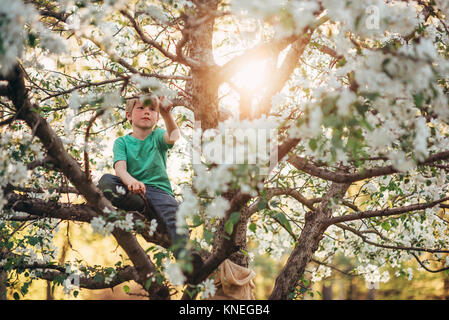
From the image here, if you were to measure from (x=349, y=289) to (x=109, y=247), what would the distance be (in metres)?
11.6

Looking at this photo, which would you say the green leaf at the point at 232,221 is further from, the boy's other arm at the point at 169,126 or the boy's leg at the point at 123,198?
the boy's other arm at the point at 169,126

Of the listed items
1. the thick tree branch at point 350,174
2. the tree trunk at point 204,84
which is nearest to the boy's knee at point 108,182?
the tree trunk at point 204,84

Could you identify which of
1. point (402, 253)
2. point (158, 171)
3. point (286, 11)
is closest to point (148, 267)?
point (158, 171)

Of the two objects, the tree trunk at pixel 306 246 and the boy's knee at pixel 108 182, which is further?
the tree trunk at pixel 306 246

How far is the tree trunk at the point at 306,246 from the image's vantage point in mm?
3926

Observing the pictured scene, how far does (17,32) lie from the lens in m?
1.69

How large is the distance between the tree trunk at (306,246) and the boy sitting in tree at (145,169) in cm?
146

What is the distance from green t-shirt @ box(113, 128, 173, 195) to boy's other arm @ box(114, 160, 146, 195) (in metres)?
0.07

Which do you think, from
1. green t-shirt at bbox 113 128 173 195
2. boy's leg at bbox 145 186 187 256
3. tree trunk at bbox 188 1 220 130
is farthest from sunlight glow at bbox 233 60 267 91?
boy's leg at bbox 145 186 187 256

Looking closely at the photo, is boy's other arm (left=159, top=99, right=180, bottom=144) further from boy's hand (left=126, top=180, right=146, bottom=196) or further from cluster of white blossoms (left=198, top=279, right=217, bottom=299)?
cluster of white blossoms (left=198, top=279, right=217, bottom=299)

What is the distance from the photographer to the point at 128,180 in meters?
3.18

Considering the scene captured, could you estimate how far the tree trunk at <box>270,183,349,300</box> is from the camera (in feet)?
12.9

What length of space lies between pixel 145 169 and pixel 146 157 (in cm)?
16

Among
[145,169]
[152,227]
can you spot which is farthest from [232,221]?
[145,169]
